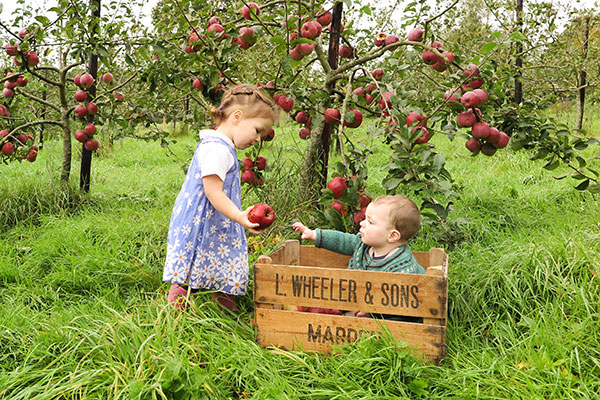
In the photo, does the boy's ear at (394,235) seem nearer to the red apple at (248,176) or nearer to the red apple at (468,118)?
the red apple at (468,118)

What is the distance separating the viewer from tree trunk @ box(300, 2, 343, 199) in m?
3.22

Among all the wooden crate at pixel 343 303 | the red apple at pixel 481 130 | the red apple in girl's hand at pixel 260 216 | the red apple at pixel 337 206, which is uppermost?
the red apple at pixel 481 130

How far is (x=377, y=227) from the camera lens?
2139 mm

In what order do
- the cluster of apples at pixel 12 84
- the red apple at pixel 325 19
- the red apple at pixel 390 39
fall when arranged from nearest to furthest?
the red apple at pixel 390 39
the red apple at pixel 325 19
the cluster of apples at pixel 12 84

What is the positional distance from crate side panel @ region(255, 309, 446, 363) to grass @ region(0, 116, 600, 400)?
0.05m

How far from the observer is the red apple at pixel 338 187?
237cm

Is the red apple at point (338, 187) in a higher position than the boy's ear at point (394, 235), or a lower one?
higher

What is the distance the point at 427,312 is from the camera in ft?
6.06

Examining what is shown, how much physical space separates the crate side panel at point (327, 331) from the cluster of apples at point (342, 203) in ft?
1.94

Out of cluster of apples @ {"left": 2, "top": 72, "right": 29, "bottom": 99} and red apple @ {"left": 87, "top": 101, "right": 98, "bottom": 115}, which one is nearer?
red apple @ {"left": 87, "top": 101, "right": 98, "bottom": 115}

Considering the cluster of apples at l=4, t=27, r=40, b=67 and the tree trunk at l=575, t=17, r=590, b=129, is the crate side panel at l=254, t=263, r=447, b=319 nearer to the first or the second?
the cluster of apples at l=4, t=27, r=40, b=67

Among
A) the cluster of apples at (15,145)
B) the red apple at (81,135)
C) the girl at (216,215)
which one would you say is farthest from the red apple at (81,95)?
the girl at (216,215)

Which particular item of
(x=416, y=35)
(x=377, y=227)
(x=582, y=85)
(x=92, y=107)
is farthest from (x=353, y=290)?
(x=582, y=85)

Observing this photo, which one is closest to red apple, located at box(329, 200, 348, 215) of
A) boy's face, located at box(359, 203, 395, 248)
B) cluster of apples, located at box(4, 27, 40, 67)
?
boy's face, located at box(359, 203, 395, 248)
